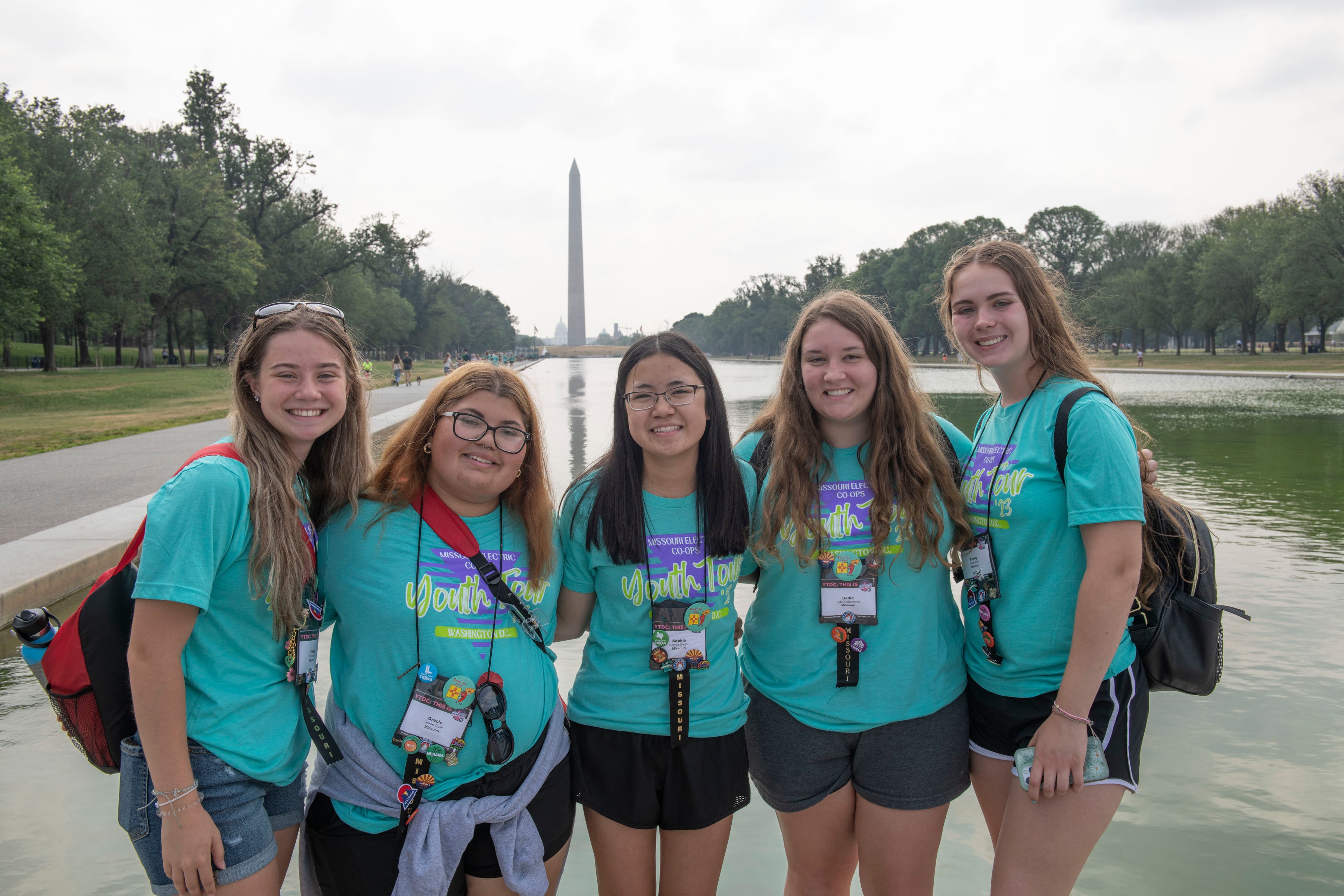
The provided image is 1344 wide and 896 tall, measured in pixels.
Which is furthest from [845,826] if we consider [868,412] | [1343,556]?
[1343,556]

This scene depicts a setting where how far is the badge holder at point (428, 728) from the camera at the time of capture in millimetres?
2111

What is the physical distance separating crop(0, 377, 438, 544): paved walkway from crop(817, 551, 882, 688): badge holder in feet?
14.3

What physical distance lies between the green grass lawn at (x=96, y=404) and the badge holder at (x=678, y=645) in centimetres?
1028

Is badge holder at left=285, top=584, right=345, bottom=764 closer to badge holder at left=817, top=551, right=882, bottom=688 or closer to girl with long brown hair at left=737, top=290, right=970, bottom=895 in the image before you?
girl with long brown hair at left=737, top=290, right=970, bottom=895

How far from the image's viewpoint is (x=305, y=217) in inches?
2055

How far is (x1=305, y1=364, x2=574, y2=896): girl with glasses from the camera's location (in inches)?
84.0

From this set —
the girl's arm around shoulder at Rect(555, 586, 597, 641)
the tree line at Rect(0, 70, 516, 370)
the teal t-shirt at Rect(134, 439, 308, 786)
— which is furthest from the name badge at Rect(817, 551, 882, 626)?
the tree line at Rect(0, 70, 516, 370)

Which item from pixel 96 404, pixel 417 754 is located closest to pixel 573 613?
pixel 417 754

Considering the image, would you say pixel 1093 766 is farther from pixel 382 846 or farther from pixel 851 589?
pixel 382 846

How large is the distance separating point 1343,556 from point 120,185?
44.4 m

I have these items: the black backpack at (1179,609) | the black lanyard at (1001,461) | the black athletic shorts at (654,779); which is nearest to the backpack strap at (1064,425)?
the black backpack at (1179,609)

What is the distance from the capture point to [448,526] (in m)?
2.28

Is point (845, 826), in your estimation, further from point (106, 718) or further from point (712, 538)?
point (106, 718)

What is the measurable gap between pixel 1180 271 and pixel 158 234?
66.3m
